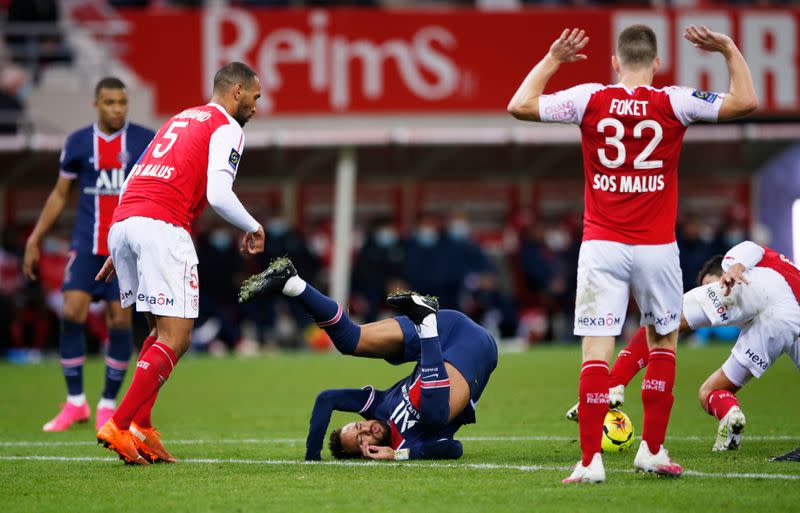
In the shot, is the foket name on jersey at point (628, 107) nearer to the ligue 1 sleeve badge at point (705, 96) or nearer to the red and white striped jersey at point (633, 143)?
the red and white striped jersey at point (633, 143)

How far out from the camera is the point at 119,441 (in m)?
6.96

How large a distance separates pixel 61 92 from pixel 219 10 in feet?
10.2

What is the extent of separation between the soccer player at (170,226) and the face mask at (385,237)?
13.5 m

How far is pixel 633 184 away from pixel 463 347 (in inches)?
74.0

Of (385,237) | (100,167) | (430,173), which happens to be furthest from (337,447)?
(430,173)

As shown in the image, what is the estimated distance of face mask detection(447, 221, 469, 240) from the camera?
20922 millimetres

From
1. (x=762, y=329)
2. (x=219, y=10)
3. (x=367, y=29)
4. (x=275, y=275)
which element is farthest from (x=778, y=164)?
(x=275, y=275)

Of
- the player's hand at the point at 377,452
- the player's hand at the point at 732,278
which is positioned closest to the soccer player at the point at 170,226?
the player's hand at the point at 377,452

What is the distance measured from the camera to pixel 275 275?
7.19 metres

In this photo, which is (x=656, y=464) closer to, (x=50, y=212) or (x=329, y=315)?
(x=329, y=315)

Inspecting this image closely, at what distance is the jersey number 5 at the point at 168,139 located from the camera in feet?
24.2

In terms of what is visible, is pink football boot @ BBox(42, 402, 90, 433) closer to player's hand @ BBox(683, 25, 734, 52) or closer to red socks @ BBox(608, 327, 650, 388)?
red socks @ BBox(608, 327, 650, 388)

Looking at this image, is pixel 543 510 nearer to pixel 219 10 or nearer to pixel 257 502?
pixel 257 502

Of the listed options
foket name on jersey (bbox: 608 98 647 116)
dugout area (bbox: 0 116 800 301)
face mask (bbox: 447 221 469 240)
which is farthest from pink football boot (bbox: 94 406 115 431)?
face mask (bbox: 447 221 469 240)
